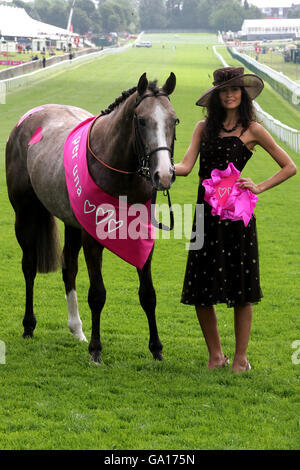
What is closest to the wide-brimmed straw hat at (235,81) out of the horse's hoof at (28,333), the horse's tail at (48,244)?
the horse's tail at (48,244)

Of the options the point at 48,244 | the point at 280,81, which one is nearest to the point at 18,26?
the point at 280,81

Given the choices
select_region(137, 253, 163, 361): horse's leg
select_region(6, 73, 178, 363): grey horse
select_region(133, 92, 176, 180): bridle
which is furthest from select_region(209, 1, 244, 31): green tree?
select_region(133, 92, 176, 180): bridle

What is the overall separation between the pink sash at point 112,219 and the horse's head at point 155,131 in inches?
23.6

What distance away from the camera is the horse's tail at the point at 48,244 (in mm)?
6977

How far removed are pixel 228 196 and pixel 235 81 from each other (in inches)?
31.0

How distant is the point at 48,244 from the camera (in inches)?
275

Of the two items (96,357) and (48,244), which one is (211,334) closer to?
(96,357)

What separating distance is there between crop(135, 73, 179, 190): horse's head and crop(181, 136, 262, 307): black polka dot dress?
428 mm

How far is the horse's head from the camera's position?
4.76 metres

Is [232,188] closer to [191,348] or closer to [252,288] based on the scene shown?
[252,288]

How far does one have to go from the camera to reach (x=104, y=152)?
5.62 meters

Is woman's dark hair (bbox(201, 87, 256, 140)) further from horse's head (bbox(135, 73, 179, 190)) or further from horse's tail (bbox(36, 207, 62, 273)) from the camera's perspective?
horse's tail (bbox(36, 207, 62, 273))

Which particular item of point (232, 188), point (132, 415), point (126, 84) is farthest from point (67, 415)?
point (126, 84)

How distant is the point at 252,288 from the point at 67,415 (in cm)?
156
